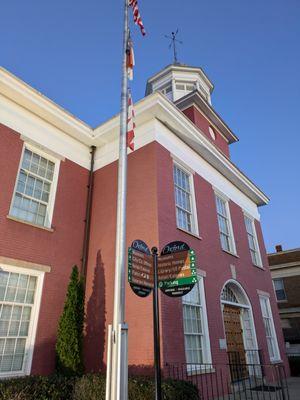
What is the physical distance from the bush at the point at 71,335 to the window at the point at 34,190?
103 inches

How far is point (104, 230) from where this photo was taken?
1166 cm

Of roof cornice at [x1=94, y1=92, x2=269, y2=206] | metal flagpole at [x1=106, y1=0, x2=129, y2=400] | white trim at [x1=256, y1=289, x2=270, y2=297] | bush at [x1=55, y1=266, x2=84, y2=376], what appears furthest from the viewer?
white trim at [x1=256, y1=289, x2=270, y2=297]

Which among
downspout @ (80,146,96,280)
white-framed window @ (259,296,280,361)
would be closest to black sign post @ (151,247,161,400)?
downspout @ (80,146,96,280)

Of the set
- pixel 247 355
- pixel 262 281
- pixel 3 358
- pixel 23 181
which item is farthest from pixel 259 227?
pixel 3 358

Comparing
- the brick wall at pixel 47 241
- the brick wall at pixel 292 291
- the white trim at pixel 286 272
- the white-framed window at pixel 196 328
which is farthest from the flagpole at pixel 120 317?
the white trim at pixel 286 272

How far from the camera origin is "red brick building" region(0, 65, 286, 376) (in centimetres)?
930

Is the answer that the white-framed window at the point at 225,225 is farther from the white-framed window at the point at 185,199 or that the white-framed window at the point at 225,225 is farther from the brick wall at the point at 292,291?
the brick wall at the point at 292,291

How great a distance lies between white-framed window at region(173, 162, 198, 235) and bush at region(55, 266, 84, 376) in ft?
14.0

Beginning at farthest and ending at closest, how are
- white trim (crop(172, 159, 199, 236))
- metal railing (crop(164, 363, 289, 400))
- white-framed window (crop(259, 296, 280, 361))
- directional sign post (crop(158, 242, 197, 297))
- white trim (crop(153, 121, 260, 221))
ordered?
white-framed window (crop(259, 296, 280, 361)) → white trim (crop(172, 159, 199, 236)) → white trim (crop(153, 121, 260, 221)) → metal railing (crop(164, 363, 289, 400)) → directional sign post (crop(158, 242, 197, 297))

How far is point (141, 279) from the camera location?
5410 millimetres

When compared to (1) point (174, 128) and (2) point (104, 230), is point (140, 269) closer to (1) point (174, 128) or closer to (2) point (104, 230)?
(2) point (104, 230)

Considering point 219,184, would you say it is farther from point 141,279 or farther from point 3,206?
point 141,279

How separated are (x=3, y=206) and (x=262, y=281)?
510 inches

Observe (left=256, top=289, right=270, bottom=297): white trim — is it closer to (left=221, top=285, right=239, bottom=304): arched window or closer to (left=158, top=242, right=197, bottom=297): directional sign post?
(left=221, top=285, right=239, bottom=304): arched window
